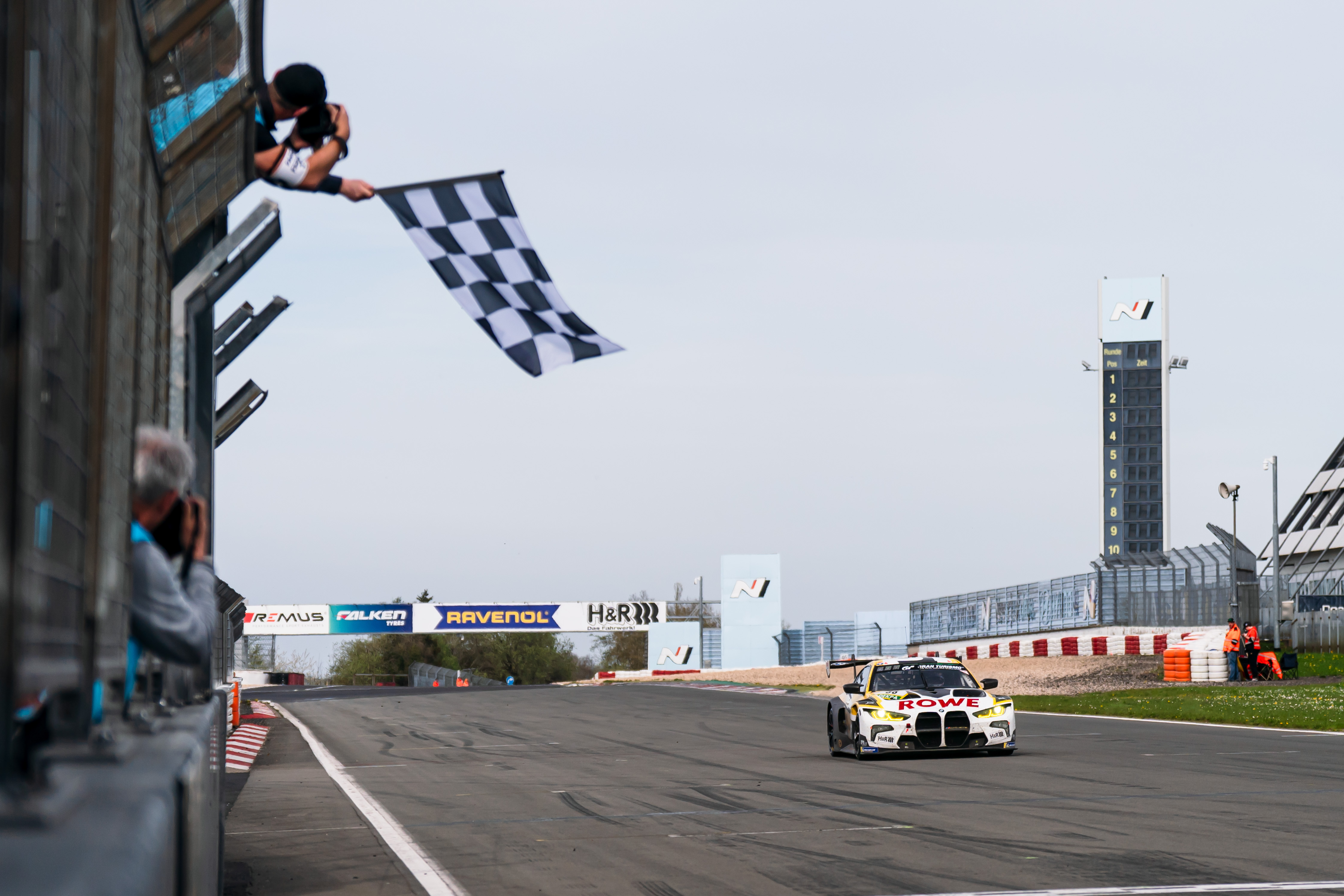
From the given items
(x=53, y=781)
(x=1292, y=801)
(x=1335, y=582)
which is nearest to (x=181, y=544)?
(x=53, y=781)

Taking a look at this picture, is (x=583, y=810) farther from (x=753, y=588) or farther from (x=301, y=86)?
(x=753, y=588)

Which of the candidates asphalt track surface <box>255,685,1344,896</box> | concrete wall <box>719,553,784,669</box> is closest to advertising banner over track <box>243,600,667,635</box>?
concrete wall <box>719,553,784,669</box>

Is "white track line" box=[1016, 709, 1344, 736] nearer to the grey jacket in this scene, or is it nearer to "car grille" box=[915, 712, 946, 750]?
"car grille" box=[915, 712, 946, 750]

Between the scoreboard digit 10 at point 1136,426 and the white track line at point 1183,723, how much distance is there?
8165 centimetres

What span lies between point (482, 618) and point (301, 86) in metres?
75.6

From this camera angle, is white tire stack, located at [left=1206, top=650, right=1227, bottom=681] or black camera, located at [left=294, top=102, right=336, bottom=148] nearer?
black camera, located at [left=294, top=102, right=336, bottom=148]

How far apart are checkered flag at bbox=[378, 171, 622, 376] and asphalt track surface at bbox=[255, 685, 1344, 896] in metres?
3.43

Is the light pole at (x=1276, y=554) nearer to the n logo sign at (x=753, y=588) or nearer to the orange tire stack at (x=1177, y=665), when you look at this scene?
the orange tire stack at (x=1177, y=665)

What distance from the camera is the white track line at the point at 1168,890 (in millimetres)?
6973

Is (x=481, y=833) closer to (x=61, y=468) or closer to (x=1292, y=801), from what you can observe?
(x=1292, y=801)

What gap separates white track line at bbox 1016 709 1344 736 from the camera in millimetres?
19531

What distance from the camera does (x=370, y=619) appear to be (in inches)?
3155

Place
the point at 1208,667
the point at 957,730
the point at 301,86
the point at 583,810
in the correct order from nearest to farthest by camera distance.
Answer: the point at 301,86 → the point at 583,810 → the point at 957,730 → the point at 1208,667

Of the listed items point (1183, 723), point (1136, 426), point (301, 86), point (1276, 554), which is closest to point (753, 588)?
point (1276, 554)
